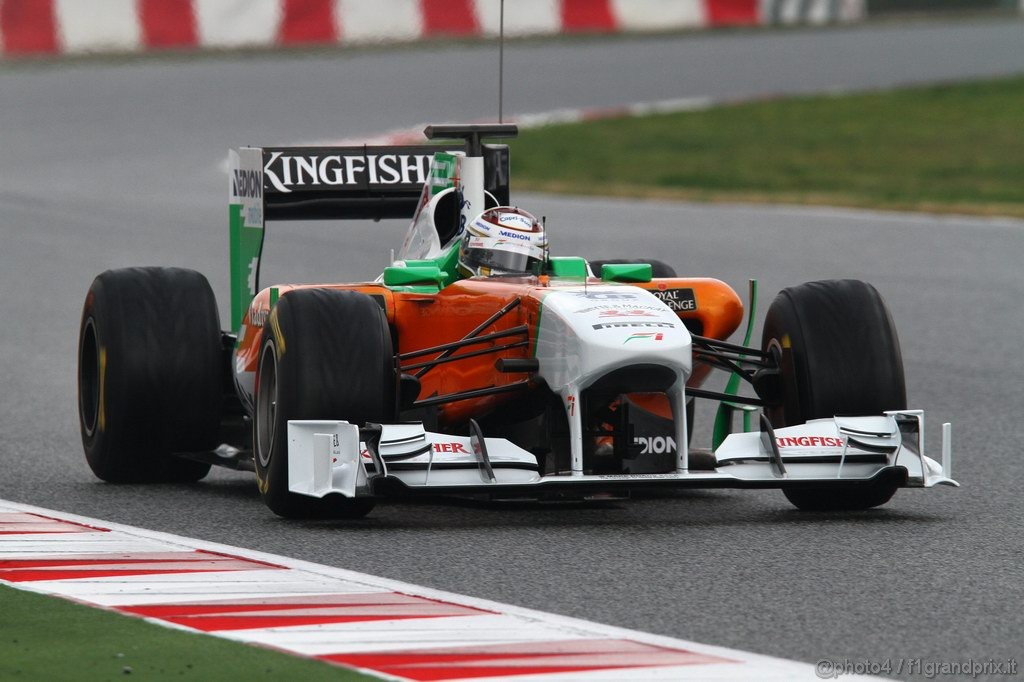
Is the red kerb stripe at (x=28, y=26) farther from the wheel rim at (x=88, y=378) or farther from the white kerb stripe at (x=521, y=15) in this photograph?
the wheel rim at (x=88, y=378)

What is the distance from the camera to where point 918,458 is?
7742mm

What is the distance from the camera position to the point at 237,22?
2988 centimetres

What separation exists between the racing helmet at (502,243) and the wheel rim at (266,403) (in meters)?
1.04

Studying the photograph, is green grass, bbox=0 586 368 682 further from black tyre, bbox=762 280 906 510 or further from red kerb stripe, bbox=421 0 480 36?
red kerb stripe, bbox=421 0 480 36

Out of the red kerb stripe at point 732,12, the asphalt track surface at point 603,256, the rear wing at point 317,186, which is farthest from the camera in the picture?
the red kerb stripe at point 732,12

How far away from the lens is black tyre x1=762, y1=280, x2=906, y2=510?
786cm

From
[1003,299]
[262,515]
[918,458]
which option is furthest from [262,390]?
[1003,299]

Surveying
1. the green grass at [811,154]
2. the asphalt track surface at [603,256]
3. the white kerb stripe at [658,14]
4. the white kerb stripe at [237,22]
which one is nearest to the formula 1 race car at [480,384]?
the asphalt track surface at [603,256]

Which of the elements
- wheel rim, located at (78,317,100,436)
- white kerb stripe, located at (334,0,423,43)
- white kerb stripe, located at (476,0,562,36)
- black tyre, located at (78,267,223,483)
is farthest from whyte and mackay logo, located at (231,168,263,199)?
white kerb stripe, located at (476,0,562,36)

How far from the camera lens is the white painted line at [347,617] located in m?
5.17

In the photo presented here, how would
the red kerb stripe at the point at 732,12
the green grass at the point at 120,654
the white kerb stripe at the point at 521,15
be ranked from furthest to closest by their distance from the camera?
the red kerb stripe at the point at 732,12 → the white kerb stripe at the point at 521,15 → the green grass at the point at 120,654

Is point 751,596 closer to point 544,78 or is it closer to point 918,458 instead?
point 918,458

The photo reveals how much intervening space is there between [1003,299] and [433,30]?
1770 cm
